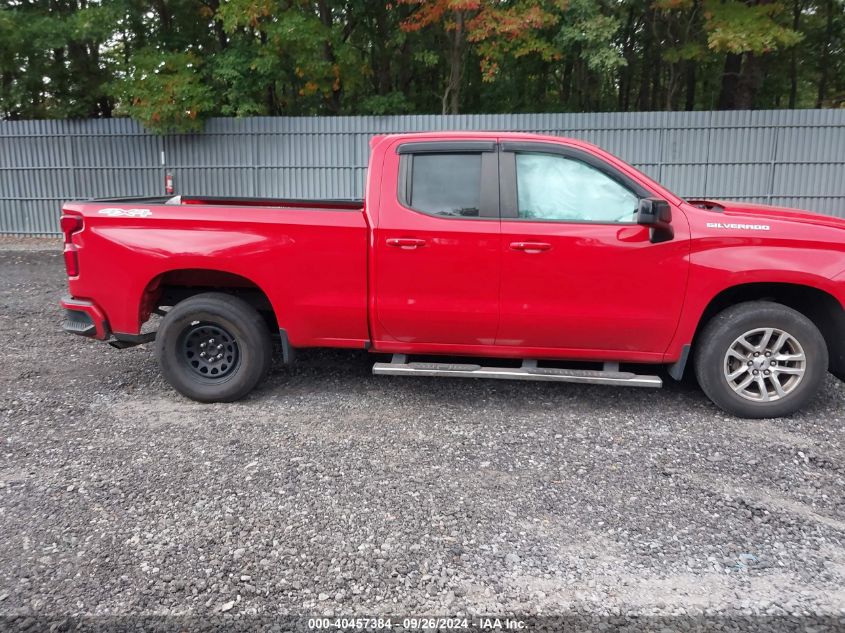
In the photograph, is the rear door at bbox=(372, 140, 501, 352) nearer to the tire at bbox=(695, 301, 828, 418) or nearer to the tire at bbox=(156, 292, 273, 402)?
the tire at bbox=(156, 292, 273, 402)

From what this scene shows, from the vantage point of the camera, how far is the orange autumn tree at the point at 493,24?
46.6 feet

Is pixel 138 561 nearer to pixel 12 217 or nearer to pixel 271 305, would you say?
pixel 271 305

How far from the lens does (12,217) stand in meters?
14.0

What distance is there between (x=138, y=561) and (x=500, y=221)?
2.98m

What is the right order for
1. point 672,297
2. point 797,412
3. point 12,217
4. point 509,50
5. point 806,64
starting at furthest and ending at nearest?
1. point 806,64
2. point 509,50
3. point 12,217
4. point 797,412
5. point 672,297

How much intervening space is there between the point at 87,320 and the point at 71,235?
2.09ft

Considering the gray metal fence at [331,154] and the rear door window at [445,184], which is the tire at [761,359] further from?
the gray metal fence at [331,154]

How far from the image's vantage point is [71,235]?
4.79 meters

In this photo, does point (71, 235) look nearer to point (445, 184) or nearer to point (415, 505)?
point (445, 184)

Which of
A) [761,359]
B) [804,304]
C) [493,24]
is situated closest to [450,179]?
[761,359]

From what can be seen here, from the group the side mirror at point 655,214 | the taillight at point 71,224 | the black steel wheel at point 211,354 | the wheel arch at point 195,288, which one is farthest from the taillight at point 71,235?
the side mirror at point 655,214

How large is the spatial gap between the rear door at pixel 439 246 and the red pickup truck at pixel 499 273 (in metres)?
0.01

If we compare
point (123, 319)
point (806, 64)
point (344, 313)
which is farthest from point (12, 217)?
point (806, 64)

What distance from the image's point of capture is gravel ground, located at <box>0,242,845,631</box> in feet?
8.80
